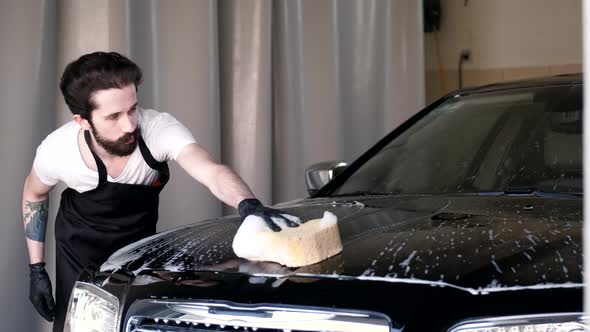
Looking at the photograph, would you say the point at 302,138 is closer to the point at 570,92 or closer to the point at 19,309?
the point at 19,309

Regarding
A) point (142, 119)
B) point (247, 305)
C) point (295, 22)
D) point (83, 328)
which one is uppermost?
point (295, 22)

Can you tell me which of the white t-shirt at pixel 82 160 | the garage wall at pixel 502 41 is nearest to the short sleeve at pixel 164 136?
the white t-shirt at pixel 82 160

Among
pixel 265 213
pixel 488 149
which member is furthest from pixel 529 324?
pixel 488 149

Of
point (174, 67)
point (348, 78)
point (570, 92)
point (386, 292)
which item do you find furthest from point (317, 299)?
point (348, 78)

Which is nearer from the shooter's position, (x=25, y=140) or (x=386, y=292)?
(x=386, y=292)

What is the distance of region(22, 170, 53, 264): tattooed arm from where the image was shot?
3404mm

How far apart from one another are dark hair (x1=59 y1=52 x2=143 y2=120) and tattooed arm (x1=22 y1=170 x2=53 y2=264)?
388 mm

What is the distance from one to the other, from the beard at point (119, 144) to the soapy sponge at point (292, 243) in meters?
0.97

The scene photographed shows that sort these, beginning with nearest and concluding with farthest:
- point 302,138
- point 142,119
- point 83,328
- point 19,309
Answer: point 83,328 < point 142,119 < point 19,309 < point 302,138

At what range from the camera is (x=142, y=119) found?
10.6 ft

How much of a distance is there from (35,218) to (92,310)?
118cm

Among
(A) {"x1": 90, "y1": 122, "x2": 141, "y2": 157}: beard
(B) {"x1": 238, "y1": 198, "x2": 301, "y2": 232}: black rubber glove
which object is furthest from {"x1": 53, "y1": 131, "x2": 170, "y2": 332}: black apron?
(B) {"x1": 238, "y1": 198, "x2": 301, "y2": 232}: black rubber glove

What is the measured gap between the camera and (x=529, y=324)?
5.57ft

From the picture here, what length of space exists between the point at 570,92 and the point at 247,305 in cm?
148
